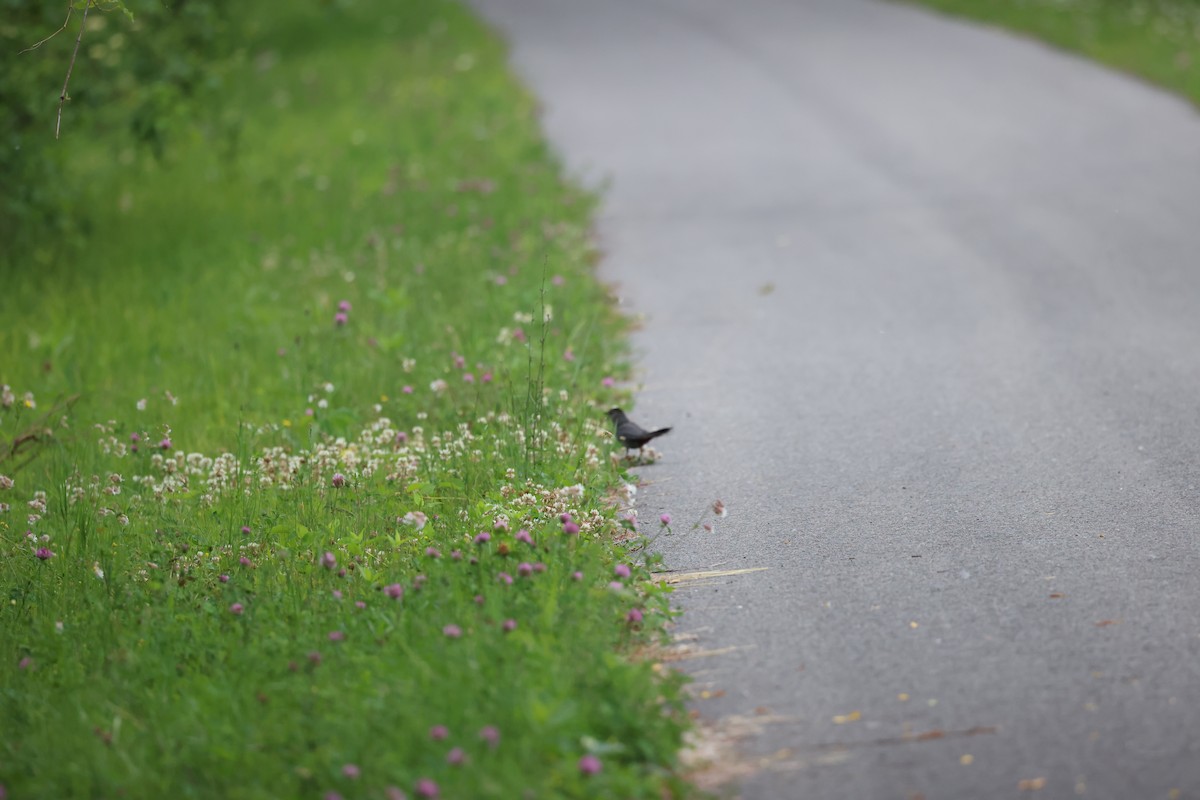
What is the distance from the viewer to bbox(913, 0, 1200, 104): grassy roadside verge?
13.3m

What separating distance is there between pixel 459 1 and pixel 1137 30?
432 inches

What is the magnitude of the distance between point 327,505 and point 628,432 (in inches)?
55.3

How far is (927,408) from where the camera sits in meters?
6.49

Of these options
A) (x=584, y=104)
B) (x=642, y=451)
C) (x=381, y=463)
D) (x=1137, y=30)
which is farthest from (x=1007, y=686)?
(x=1137, y=30)

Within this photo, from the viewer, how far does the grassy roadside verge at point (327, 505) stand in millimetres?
3791

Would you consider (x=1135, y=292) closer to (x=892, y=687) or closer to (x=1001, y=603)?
(x=1001, y=603)

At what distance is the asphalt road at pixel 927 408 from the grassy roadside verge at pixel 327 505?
0.45 m

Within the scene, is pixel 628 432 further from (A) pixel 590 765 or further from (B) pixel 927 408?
(A) pixel 590 765

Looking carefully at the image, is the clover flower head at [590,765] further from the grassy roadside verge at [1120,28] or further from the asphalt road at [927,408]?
the grassy roadside verge at [1120,28]

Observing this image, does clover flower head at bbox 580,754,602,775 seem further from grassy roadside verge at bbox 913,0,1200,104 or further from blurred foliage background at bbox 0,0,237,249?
grassy roadside verge at bbox 913,0,1200,104

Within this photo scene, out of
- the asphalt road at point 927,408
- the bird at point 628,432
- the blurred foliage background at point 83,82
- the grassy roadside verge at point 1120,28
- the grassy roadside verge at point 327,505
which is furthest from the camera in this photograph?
the grassy roadside verge at point 1120,28

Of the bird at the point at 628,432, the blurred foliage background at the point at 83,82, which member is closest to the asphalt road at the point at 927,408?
the bird at the point at 628,432

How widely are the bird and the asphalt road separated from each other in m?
0.20

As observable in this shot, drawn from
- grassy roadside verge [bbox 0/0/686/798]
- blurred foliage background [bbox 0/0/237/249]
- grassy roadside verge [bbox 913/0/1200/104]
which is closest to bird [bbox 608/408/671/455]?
grassy roadside verge [bbox 0/0/686/798]
